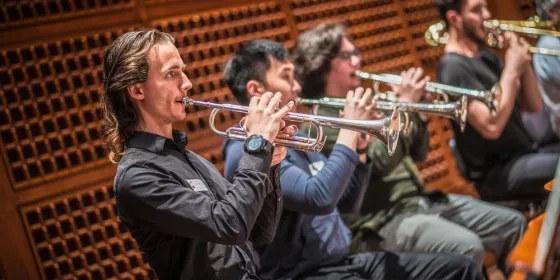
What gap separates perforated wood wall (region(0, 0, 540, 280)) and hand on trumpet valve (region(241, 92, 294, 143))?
→ 5.62 ft

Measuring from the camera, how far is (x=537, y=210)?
4086 mm

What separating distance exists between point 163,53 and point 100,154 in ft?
5.39

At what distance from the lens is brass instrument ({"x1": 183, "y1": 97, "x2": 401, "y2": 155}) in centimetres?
270

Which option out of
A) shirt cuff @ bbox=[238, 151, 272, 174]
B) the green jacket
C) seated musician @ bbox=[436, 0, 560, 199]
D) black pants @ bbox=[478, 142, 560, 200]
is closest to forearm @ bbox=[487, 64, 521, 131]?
seated musician @ bbox=[436, 0, 560, 199]

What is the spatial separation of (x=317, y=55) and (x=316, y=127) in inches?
41.7

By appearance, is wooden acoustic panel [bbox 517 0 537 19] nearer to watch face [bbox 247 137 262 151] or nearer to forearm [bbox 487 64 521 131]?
forearm [bbox 487 64 521 131]

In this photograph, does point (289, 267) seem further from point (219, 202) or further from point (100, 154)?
point (100, 154)

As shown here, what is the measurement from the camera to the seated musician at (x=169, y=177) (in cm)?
230

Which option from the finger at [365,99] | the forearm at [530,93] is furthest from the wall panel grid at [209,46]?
the forearm at [530,93]

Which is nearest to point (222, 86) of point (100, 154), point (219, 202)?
point (100, 154)

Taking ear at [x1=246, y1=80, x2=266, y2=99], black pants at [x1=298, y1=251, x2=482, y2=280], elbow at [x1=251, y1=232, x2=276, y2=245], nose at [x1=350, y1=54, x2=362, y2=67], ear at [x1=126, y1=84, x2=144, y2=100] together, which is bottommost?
black pants at [x1=298, y1=251, x2=482, y2=280]

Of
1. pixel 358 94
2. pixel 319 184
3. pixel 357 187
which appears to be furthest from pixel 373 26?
pixel 319 184

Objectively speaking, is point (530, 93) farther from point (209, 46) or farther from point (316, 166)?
point (209, 46)

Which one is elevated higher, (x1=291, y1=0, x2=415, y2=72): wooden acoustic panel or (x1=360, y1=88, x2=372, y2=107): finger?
(x1=291, y1=0, x2=415, y2=72): wooden acoustic panel
